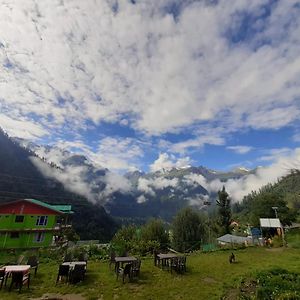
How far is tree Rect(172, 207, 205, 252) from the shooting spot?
50659 millimetres

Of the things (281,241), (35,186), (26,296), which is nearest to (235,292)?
(26,296)

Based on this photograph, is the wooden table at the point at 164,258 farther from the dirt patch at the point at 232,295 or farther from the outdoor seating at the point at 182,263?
the dirt patch at the point at 232,295

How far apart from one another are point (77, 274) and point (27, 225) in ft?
120

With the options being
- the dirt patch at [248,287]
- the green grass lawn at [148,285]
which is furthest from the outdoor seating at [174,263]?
the dirt patch at [248,287]

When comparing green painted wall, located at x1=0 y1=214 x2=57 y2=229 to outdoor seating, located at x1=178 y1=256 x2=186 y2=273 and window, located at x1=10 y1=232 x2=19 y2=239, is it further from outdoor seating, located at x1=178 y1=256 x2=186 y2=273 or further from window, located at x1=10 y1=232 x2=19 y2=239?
outdoor seating, located at x1=178 y1=256 x2=186 y2=273

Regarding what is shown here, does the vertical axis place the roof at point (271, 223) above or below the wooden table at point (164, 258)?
above

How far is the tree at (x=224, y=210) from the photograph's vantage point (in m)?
59.4

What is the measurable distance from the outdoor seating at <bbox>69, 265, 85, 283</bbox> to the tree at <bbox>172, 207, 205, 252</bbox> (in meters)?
39.6

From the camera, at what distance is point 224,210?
5941 centimetres

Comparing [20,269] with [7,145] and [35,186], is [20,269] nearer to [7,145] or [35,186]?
[35,186]

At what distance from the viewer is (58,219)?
51000 millimetres

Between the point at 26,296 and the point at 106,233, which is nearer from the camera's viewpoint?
the point at 26,296

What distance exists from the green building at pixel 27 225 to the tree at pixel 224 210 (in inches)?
1477

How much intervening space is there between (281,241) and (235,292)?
26648mm
